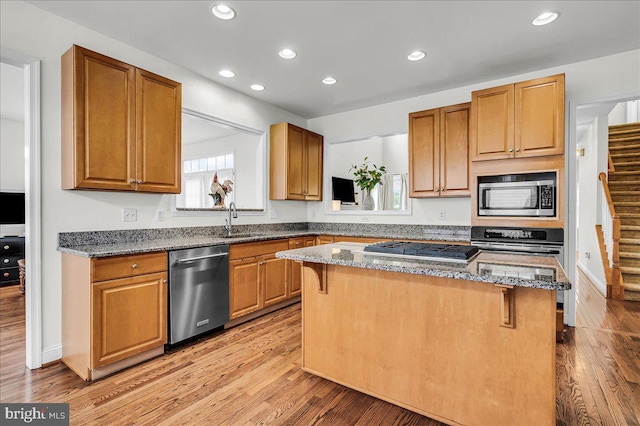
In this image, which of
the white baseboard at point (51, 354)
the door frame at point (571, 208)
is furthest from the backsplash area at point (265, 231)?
the door frame at point (571, 208)

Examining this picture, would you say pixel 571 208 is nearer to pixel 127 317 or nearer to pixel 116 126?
pixel 127 317

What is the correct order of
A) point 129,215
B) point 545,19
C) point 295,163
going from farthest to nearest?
point 295,163 < point 129,215 < point 545,19

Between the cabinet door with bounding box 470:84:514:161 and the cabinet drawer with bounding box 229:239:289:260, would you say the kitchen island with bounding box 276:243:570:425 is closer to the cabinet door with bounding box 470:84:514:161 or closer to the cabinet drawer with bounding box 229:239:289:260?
the cabinet drawer with bounding box 229:239:289:260

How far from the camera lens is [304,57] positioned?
3107mm

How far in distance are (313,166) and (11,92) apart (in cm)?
410

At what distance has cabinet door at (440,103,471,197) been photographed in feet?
11.7

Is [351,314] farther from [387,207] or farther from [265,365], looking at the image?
[387,207]

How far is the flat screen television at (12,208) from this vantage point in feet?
17.5

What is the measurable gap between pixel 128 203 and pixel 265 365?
187cm

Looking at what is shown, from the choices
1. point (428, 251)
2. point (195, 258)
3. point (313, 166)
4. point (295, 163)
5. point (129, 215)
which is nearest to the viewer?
point (428, 251)

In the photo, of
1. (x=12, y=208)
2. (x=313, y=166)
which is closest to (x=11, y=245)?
(x=12, y=208)

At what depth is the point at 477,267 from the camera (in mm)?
1609

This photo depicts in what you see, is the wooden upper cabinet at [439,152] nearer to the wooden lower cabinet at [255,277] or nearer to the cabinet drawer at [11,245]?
the wooden lower cabinet at [255,277]

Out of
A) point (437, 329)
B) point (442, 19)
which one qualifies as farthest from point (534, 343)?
point (442, 19)
